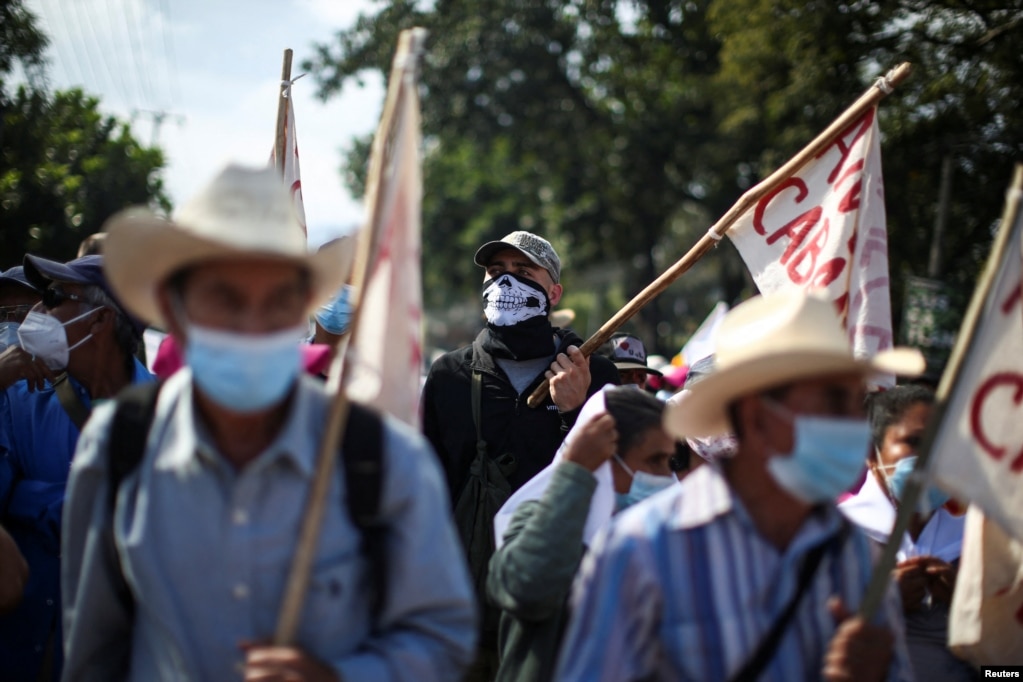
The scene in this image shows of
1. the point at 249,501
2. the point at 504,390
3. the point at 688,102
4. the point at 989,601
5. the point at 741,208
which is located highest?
the point at 688,102

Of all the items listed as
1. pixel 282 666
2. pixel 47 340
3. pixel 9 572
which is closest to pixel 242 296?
pixel 282 666

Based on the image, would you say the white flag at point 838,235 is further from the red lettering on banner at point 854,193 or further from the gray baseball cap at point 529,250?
the gray baseball cap at point 529,250

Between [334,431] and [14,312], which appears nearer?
[334,431]

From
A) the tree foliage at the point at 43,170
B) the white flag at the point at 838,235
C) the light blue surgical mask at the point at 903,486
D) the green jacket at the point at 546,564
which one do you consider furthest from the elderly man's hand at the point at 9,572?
the tree foliage at the point at 43,170

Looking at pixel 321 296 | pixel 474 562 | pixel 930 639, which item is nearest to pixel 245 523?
pixel 321 296

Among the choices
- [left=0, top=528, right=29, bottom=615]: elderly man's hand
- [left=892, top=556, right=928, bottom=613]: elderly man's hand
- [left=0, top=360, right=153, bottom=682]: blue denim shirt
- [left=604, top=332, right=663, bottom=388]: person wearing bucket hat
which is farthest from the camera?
[left=604, top=332, right=663, bottom=388]: person wearing bucket hat

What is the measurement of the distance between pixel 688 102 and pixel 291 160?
64.5 ft

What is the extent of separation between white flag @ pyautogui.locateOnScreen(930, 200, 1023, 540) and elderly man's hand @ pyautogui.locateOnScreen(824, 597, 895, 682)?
0.47m

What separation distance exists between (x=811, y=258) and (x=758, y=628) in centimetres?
236

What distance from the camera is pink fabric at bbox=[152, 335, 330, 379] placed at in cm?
295

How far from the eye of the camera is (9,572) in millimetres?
3057

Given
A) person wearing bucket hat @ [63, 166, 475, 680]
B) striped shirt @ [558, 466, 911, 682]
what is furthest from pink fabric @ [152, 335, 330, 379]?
striped shirt @ [558, 466, 911, 682]

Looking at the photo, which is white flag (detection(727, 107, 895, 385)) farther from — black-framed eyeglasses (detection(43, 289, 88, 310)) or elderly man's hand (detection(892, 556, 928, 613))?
black-framed eyeglasses (detection(43, 289, 88, 310))

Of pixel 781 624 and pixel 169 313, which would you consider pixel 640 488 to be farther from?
pixel 169 313
